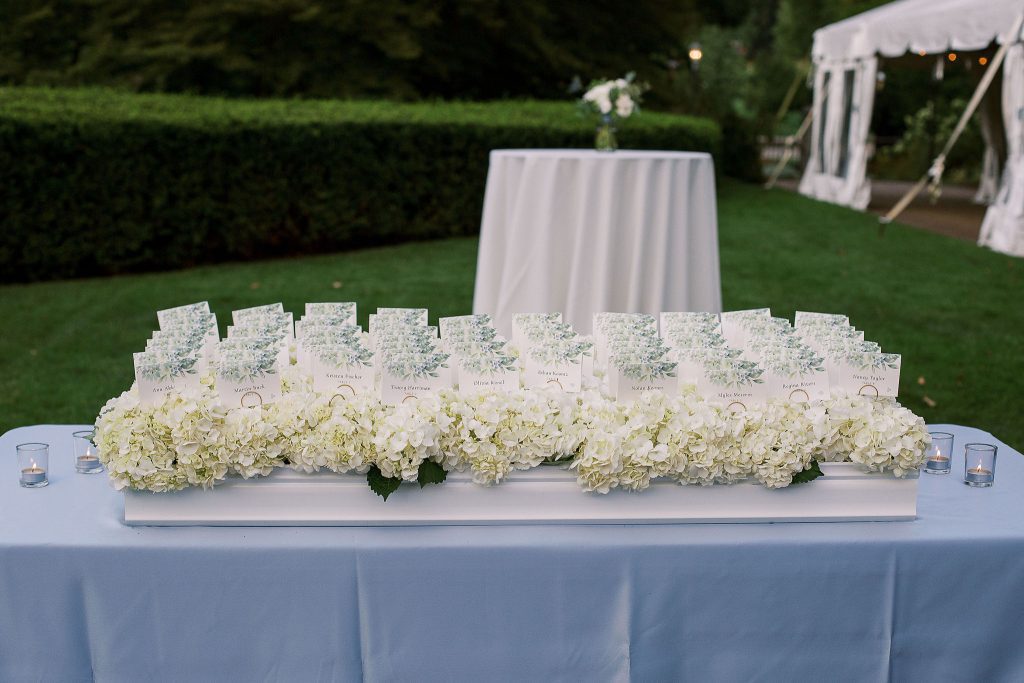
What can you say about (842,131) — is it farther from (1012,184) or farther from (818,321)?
(818,321)

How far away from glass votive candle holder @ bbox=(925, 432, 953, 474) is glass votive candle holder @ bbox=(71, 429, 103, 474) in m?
1.82

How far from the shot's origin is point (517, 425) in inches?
76.0

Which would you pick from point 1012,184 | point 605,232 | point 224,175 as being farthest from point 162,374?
point 1012,184

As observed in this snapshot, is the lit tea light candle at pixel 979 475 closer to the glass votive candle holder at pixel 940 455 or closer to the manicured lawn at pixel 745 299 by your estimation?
the glass votive candle holder at pixel 940 455

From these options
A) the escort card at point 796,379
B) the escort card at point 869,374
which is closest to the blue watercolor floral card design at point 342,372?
the escort card at point 796,379

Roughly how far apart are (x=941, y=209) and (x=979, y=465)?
12.7 meters

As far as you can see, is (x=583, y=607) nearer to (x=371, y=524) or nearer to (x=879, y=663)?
(x=371, y=524)

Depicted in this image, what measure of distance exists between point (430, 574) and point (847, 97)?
13.3 meters

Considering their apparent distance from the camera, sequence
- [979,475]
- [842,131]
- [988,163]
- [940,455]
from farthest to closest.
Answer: [988,163]
[842,131]
[940,455]
[979,475]

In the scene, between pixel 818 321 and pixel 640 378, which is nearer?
pixel 640 378

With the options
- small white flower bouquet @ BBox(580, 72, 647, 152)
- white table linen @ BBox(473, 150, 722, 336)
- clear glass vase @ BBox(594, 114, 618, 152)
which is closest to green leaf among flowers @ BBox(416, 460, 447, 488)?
white table linen @ BBox(473, 150, 722, 336)

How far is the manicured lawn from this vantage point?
541 cm

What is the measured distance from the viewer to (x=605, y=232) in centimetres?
452

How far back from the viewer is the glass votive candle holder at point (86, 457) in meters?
2.25
